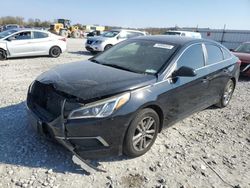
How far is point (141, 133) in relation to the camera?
3.51 m

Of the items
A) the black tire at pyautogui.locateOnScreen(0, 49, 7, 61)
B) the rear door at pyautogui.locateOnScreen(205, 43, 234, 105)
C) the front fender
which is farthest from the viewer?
the black tire at pyautogui.locateOnScreen(0, 49, 7, 61)

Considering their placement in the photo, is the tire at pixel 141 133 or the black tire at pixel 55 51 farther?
the black tire at pixel 55 51

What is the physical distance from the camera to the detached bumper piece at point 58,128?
9.95ft

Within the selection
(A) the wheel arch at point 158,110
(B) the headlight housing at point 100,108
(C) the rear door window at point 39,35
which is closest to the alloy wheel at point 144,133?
(A) the wheel arch at point 158,110

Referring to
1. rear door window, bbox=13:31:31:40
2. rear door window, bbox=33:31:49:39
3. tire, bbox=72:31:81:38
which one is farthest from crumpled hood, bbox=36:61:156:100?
tire, bbox=72:31:81:38

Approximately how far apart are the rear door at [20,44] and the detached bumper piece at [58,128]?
8.82 metres

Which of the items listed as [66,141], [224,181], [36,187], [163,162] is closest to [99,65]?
[66,141]

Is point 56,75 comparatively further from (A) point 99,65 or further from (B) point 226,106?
(B) point 226,106

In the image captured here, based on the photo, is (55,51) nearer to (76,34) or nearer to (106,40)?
(106,40)

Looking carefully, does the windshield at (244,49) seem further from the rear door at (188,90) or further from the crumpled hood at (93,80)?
the crumpled hood at (93,80)

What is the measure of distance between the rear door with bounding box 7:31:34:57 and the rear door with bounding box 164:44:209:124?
29.7ft

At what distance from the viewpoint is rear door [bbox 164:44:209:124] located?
3.87 metres

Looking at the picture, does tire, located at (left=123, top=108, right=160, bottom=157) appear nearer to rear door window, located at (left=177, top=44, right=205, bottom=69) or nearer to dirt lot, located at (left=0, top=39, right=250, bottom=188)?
dirt lot, located at (left=0, top=39, right=250, bottom=188)

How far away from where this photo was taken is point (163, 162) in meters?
3.55
